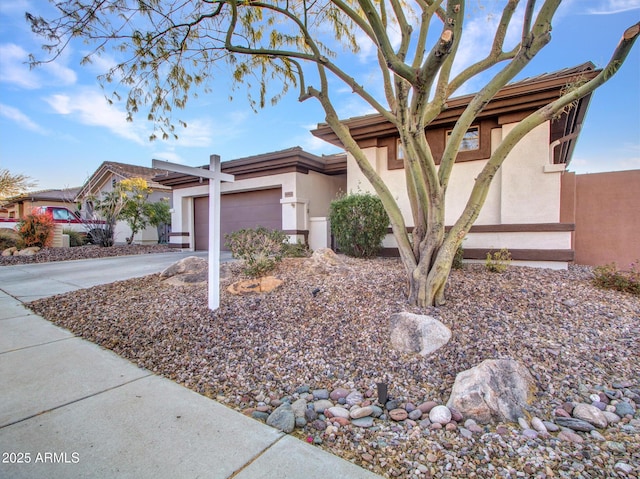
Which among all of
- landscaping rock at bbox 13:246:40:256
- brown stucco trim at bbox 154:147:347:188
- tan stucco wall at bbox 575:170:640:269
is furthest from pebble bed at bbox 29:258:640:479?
landscaping rock at bbox 13:246:40:256

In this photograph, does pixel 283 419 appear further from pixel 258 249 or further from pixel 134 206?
pixel 134 206

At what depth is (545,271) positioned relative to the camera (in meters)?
5.62

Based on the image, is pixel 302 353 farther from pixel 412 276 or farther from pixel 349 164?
pixel 349 164

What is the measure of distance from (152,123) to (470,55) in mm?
5642

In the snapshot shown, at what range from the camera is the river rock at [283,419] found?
7.32 ft

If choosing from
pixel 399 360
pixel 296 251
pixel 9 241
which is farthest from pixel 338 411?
pixel 9 241

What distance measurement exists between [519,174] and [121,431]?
759 centimetres

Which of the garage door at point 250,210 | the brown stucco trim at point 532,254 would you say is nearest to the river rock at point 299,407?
the brown stucco trim at point 532,254

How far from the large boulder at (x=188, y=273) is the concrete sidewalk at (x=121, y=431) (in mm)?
2584

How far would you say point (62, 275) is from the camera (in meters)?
7.30

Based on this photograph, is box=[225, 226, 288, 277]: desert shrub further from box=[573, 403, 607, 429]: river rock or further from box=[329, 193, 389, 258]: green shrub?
box=[573, 403, 607, 429]: river rock

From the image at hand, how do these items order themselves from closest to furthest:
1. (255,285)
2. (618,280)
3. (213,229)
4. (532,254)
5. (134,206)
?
(213,229) → (618,280) → (255,285) → (532,254) → (134,206)

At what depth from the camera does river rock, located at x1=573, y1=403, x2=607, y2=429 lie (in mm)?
2201

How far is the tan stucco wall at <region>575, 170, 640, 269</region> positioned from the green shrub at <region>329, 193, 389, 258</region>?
4.29 metres
